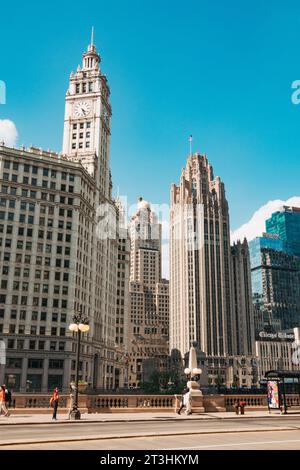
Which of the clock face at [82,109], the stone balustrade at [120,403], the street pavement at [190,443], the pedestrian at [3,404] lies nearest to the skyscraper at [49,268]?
the clock face at [82,109]

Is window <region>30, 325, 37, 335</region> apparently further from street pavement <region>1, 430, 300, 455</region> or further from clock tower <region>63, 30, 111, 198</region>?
street pavement <region>1, 430, 300, 455</region>

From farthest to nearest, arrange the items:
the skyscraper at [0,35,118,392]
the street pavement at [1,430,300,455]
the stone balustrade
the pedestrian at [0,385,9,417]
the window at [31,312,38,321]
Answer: the window at [31,312,38,321]
the skyscraper at [0,35,118,392]
the stone balustrade
the pedestrian at [0,385,9,417]
the street pavement at [1,430,300,455]

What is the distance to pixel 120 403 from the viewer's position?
1369 inches

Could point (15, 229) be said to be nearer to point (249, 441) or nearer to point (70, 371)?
point (70, 371)

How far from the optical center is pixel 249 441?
16891 millimetres

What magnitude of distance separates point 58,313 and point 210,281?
118663 mm

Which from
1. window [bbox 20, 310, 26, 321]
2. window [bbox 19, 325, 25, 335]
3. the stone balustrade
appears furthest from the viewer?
window [bbox 20, 310, 26, 321]

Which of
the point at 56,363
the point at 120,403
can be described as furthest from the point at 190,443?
the point at 56,363

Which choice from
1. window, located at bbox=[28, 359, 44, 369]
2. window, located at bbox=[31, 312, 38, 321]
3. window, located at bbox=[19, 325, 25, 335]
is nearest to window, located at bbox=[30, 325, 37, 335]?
window, located at bbox=[31, 312, 38, 321]

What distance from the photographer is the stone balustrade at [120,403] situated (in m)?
33.2

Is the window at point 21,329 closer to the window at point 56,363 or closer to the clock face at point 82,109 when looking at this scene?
the window at point 56,363

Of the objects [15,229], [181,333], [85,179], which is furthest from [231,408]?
[181,333]

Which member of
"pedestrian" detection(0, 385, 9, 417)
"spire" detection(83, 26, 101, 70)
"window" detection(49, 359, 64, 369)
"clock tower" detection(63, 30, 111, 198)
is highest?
"spire" detection(83, 26, 101, 70)

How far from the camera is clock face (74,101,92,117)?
385ft
